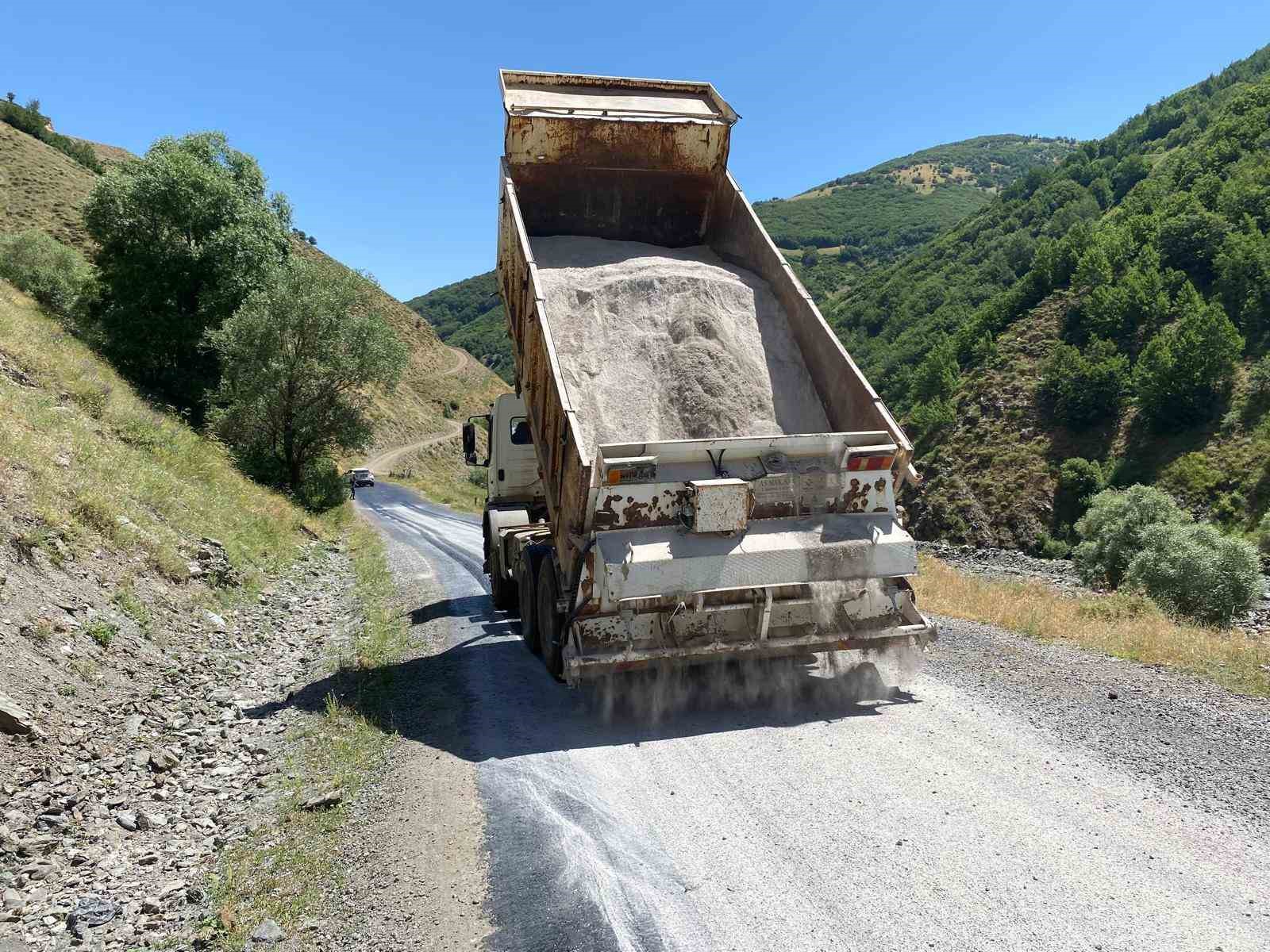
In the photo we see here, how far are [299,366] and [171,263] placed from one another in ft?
18.3

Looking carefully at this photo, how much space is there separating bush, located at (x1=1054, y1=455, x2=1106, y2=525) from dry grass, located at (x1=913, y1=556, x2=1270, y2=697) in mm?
45903

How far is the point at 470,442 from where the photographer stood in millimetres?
11836

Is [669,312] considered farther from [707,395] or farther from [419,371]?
[419,371]

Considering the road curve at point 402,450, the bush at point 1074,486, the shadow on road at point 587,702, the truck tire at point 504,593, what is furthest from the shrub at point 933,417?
the shadow on road at point 587,702

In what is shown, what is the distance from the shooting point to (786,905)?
364cm

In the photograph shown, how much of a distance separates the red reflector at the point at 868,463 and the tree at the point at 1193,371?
58.0m

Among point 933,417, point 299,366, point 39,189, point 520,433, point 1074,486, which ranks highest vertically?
point 39,189

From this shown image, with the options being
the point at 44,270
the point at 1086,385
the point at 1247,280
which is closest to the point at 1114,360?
the point at 1086,385

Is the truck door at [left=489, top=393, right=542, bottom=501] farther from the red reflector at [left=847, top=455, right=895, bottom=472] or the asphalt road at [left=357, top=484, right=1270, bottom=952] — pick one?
the red reflector at [left=847, top=455, right=895, bottom=472]

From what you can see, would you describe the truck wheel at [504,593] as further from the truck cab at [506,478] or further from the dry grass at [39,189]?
the dry grass at [39,189]

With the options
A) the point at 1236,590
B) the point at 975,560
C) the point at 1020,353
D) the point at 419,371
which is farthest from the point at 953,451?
the point at 419,371

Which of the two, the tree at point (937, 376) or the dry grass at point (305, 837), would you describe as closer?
the dry grass at point (305, 837)

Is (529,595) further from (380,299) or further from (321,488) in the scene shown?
(380,299)

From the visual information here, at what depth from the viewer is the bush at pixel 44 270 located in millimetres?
27217
